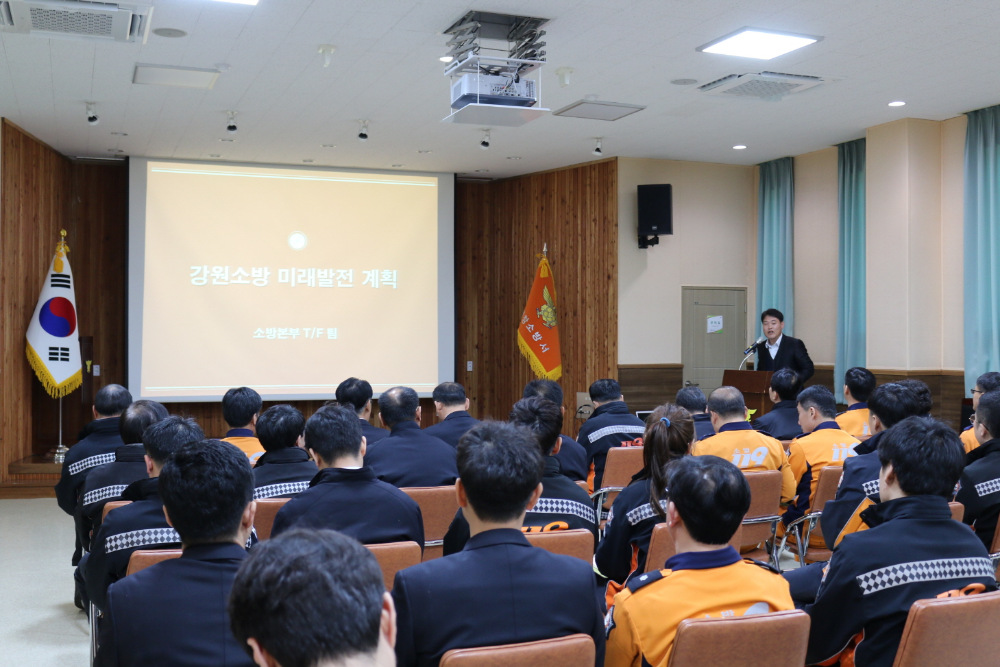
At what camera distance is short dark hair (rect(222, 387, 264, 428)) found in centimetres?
453

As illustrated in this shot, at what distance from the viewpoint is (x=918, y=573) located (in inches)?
79.9

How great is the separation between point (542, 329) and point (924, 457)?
7.90 meters

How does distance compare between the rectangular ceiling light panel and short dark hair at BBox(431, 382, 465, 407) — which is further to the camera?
the rectangular ceiling light panel

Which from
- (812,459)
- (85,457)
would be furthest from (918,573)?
(85,457)

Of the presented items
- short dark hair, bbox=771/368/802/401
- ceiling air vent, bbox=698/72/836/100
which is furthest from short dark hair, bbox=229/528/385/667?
ceiling air vent, bbox=698/72/836/100

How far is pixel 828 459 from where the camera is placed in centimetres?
432

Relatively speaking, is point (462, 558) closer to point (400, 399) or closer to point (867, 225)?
point (400, 399)

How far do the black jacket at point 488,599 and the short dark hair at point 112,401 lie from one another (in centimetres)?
357

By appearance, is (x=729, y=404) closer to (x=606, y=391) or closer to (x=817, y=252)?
(x=606, y=391)

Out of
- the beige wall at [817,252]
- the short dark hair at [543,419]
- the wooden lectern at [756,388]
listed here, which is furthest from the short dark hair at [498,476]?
the beige wall at [817,252]

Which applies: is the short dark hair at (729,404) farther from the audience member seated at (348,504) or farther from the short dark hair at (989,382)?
the audience member seated at (348,504)

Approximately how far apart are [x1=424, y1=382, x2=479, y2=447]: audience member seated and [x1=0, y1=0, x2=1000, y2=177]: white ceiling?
92.7 inches

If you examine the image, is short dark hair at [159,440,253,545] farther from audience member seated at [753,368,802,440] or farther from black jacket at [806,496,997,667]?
audience member seated at [753,368,802,440]

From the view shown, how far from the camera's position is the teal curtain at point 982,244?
7352 millimetres
